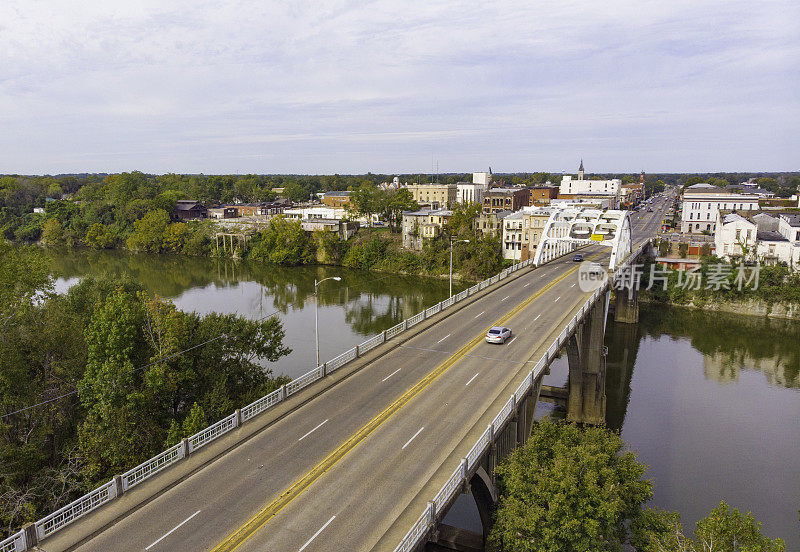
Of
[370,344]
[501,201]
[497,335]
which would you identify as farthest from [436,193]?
[370,344]

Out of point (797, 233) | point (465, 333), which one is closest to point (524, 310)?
point (465, 333)

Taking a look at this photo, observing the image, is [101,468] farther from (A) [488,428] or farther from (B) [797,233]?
(B) [797,233]

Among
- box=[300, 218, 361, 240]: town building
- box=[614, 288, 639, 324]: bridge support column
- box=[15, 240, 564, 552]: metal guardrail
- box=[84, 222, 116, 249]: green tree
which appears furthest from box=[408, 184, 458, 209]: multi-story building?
box=[15, 240, 564, 552]: metal guardrail

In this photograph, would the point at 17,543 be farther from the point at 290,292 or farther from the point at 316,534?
the point at 290,292

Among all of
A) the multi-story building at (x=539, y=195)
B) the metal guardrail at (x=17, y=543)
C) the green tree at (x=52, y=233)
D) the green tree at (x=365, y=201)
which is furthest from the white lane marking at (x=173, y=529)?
the green tree at (x=52, y=233)

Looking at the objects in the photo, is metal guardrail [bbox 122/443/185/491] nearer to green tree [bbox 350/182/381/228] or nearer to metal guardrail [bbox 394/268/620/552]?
metal guardrail [bbox 394/268/620/552]
